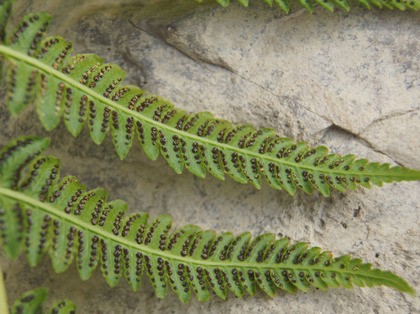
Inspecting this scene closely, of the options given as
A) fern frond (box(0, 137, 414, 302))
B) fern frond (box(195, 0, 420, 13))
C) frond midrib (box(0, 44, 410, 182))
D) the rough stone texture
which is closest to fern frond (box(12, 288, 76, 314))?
fern frond (box(0, 137, 414, 302))

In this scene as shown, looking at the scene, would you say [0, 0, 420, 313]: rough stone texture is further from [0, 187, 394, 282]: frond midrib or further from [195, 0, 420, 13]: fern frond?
[0, 187, 394, 282]: frond midrib

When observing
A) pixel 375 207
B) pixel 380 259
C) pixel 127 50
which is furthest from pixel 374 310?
pixel 127 50

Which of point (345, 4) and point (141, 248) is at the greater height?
point (345, 4)

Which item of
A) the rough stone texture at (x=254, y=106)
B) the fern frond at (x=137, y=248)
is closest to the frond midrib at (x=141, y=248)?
the fern frond at (x=137, y=248)

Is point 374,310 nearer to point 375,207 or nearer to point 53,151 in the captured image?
point 375,207

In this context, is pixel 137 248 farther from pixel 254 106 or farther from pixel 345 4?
pixel 345 4

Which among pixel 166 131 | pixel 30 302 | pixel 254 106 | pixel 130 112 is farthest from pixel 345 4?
pixel 30 302
